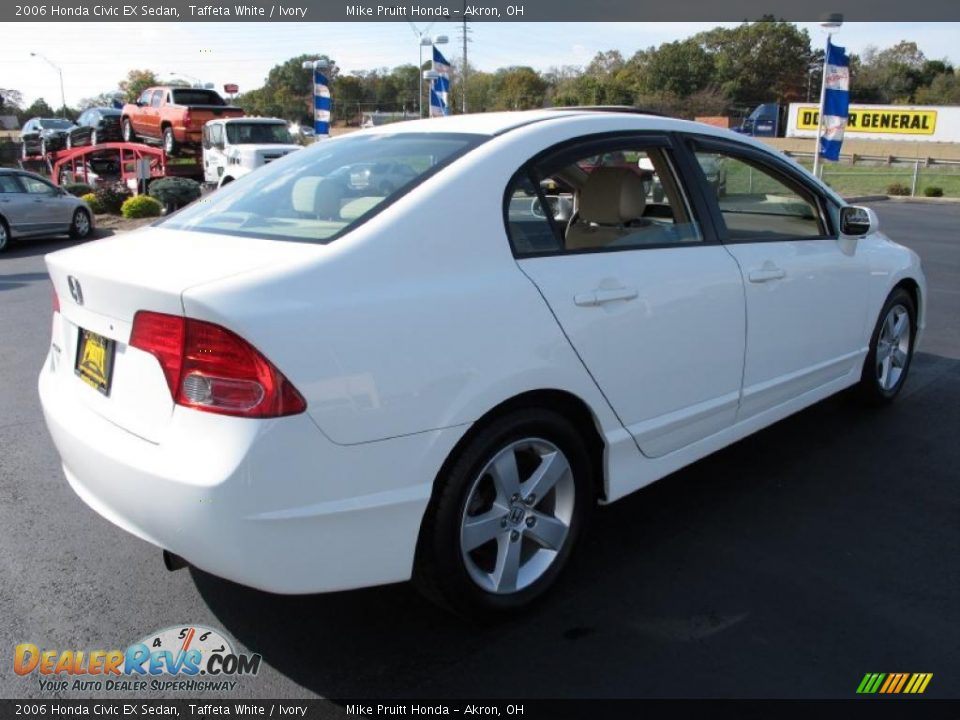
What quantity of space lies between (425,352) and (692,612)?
1.41 meters

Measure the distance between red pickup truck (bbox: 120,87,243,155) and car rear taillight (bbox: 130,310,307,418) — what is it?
73.5 ft

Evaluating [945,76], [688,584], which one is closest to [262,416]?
[688,584]

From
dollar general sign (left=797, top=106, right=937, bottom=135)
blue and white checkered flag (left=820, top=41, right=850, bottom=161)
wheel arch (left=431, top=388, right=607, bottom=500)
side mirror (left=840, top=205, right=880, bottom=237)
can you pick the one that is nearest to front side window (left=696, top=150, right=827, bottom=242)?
side mirror (left=840, top=205, right=880, bottom=237)

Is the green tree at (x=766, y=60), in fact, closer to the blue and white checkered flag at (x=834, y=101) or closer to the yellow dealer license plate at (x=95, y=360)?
the blue and white checkered flag at (x=834, y=101)

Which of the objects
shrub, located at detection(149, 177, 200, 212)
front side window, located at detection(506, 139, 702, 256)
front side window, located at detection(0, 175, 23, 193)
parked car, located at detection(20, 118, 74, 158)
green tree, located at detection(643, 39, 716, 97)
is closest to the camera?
front side window, located at detection(506, 139, 702, 256)

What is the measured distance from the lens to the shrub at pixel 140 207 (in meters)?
19.0

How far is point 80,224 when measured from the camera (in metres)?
16.3

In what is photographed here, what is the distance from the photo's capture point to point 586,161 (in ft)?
11.0

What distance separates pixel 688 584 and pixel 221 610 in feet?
5.75

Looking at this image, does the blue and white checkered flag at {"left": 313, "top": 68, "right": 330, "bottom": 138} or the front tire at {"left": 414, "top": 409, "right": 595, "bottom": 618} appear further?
the blue and white checkered flag at {"left": 313, "top": 68, "right": 330, "bottom": 138}

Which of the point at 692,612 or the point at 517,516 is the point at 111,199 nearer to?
the point at 517,516

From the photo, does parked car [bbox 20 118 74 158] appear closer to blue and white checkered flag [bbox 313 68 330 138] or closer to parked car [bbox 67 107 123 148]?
parked car [bbox 67 107 123 148]

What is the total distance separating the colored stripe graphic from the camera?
8.33 feet

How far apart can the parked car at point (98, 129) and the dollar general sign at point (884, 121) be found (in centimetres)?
3764
